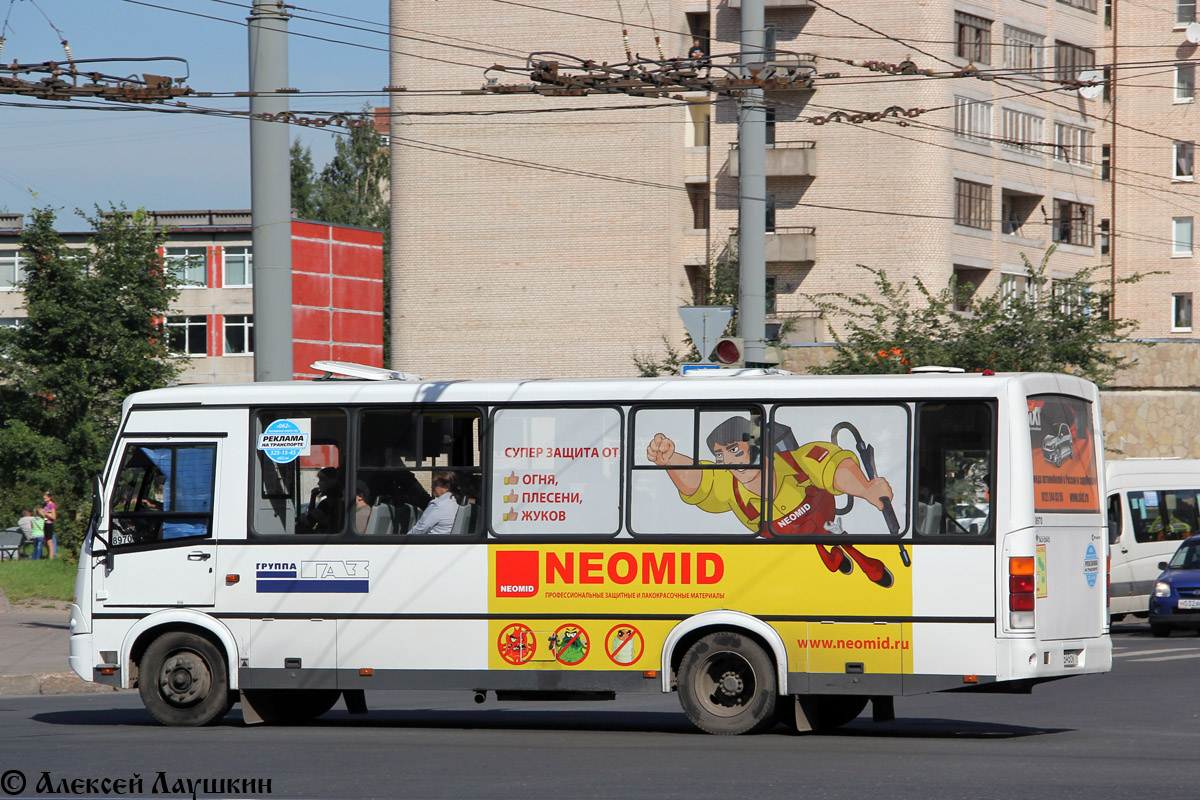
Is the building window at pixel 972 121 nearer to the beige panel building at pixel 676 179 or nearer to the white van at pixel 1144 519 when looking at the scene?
the beige panel building at pixel 676 179

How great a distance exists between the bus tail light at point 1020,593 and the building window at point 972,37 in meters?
Answer: 39.5

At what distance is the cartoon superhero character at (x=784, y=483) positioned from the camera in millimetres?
11172

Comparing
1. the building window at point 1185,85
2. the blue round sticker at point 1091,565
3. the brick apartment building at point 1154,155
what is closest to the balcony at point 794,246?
the brick apartment building at point 1154,155

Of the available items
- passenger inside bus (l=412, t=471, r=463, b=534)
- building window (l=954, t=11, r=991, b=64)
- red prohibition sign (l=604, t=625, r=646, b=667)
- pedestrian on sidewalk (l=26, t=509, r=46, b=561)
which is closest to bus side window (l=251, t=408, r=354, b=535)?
passenger inside bus (l=412, t=471, r=463, b=534)

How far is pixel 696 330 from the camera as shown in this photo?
1633 centimetres

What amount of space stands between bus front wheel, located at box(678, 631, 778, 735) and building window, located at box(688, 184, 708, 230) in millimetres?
40612

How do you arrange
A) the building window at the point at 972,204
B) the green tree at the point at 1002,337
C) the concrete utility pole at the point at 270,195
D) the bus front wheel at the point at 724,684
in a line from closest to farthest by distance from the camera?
1. the bus front wheel at the point at 724,684
2. the concrete utility pole at the point at 270,195
3. the green tree at the point at 1002,337
4. the building window at the point at 972,204

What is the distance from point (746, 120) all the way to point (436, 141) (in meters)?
36.6

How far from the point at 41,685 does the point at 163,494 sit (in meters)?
4.53

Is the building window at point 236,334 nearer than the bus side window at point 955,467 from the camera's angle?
No

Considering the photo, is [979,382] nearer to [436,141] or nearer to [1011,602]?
[1011,602]

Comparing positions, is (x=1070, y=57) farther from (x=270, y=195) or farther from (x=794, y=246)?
(x=270, y=195)

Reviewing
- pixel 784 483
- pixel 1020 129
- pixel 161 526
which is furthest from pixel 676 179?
pixel 784 483

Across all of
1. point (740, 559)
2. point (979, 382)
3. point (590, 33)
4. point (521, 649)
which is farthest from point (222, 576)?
point (590, 33)
